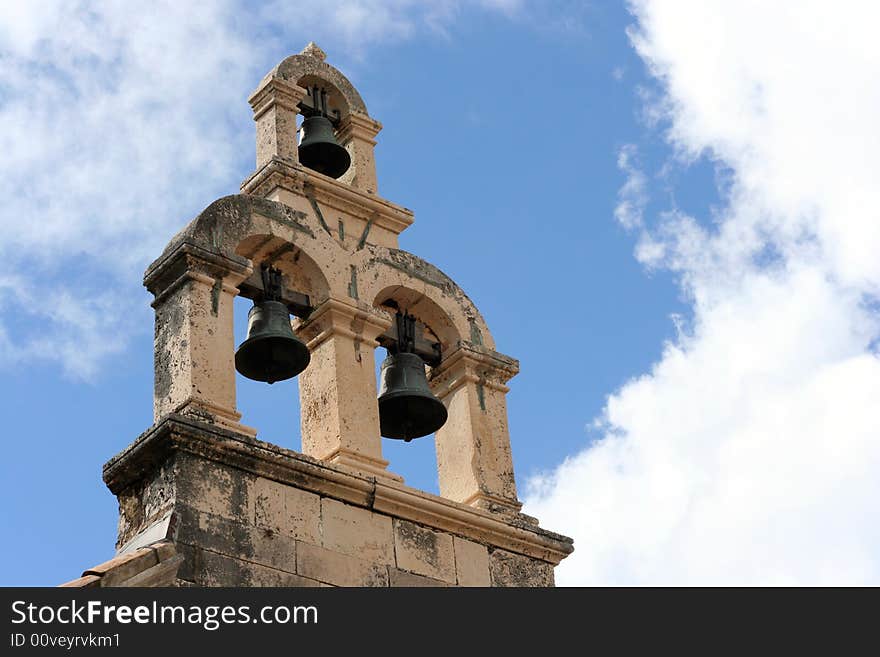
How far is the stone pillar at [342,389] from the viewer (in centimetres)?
1234

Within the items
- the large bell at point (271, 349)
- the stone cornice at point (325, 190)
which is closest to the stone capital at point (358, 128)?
the stone cornice at point (325, 190)

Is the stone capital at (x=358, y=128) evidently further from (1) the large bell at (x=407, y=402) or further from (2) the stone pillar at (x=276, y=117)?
(1) the large bell at (x=407, y=402)

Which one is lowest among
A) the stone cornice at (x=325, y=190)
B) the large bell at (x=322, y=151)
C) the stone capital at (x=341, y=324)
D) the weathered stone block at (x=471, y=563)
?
the weathered stone block at (x=471, y=563)

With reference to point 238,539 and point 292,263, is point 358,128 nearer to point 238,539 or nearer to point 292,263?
point 292,263

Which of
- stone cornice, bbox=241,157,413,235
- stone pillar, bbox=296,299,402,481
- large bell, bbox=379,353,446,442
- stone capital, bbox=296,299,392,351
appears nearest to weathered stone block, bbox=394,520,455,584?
stone pillar, bbox=296,299,402,481

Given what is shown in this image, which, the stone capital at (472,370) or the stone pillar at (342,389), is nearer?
the stone pillar at (342,389)

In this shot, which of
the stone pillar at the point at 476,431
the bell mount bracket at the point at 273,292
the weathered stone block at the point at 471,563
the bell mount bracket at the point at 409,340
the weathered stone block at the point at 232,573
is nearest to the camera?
the weathered stone block at the point at 232,573

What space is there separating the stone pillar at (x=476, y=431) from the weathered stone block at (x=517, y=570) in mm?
347

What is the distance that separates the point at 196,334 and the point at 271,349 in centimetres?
62

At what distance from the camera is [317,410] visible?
12.6 meters

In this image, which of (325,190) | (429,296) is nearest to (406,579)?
(429,296)

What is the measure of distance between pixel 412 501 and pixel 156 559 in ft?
6.21
